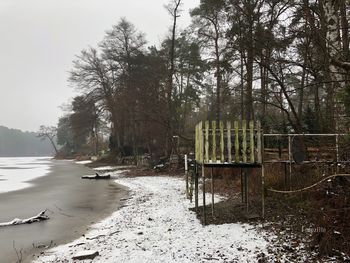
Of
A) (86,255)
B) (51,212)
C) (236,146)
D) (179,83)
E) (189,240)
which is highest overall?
(179,83)

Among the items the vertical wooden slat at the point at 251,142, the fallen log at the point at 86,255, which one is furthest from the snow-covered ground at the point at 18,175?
the vertical wooden slat at the point at 251,142

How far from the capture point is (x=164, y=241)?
770cm

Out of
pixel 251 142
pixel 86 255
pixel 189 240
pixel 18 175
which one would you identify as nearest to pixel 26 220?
pixel 86 255

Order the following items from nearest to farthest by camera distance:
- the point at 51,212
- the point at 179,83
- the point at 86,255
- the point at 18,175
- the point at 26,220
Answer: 1. the point at 86,255
2. the point at 26,220
3. the point at 51,212
4. the point at 18,175
5. the point at 179,83

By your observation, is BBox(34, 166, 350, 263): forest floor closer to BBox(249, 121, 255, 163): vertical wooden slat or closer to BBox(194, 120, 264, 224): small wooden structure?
BBox(194, 120, 264, 224): small wooden structure

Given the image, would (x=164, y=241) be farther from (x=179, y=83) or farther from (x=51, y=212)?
(x=179, y=83)

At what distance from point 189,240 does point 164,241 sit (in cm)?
57

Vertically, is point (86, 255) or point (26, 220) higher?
point (86, 255)

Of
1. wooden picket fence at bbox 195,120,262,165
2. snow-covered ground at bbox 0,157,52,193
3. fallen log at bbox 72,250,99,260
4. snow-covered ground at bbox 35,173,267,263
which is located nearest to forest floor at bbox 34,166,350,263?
snow-covered ground at bbox 35,173,267,263

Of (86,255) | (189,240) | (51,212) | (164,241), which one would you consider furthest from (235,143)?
(51,212)

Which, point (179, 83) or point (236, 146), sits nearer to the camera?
point (236, 146)

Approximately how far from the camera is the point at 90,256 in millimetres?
6980

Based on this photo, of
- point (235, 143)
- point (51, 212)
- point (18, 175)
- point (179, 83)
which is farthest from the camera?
point (179, 83)

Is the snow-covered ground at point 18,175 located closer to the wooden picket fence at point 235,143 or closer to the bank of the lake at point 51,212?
the bank of the lake at point 51,212
